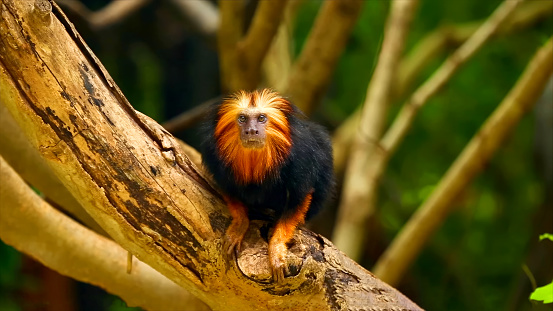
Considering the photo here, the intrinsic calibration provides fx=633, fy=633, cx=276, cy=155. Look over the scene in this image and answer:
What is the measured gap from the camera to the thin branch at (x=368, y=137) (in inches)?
169

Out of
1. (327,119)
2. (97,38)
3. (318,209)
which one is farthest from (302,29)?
(318,209)

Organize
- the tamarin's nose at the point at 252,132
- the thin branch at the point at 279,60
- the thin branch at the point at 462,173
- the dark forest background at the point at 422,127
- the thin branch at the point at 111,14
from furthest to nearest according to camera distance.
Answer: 1. the dark forest background at the point at 422,127
2. the thin branch at the point at 279,60
3. the thin branch at the point at 111,14
4. the thin branch at the point at 462,173
5. the tamarin's nose at the point at 252,132

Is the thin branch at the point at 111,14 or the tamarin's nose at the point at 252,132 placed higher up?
the thin branch at the point at 111,14

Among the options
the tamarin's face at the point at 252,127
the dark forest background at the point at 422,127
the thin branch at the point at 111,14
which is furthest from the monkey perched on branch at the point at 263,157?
the dark forest background at the point at 422,127

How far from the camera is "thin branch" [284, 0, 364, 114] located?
3.78 m

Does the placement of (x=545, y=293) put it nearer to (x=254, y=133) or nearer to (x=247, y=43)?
(x=254, y=133)

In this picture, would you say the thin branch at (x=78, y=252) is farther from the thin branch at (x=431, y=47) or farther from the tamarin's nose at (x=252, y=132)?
the thin branch at (x=431, y=47)

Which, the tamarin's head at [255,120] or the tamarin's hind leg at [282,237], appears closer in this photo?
the tamarin's hind leg at [282,237]

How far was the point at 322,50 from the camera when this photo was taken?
399 centimetres

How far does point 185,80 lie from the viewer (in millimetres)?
6875

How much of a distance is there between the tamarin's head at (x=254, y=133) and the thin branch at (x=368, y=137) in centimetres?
203

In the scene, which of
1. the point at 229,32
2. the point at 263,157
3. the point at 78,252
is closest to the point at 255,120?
the point at 263,157

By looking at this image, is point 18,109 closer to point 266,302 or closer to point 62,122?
point 62,122

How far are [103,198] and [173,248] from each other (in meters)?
0.29
